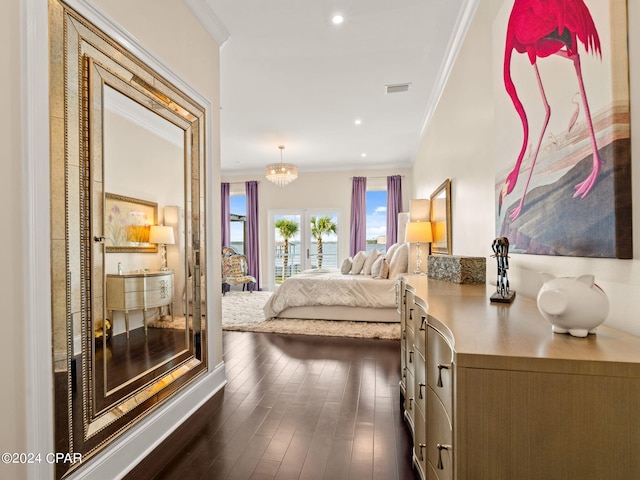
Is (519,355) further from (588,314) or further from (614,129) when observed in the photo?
(614,129)

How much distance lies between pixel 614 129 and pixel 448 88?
109 inches

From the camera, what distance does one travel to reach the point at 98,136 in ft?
5.44

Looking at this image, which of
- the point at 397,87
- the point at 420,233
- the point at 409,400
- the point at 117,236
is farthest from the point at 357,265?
the point at 117,236

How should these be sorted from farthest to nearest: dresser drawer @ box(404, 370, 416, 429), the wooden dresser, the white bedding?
the white bedding < dresser drawer @ box(404, 370, 416, 429) < the wooden dresser

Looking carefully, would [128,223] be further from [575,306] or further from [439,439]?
[575,306]

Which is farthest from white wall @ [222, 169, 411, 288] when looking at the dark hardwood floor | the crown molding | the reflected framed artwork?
the reflected framed artwork

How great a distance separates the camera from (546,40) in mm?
1425

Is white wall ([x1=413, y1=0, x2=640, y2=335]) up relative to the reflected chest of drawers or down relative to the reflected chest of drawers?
up

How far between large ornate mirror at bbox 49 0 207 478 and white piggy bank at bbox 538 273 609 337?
6.01ft

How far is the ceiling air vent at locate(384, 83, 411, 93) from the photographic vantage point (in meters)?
3.90

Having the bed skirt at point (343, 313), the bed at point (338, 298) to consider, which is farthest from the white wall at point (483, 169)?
the bed skirt at point (343, 313)

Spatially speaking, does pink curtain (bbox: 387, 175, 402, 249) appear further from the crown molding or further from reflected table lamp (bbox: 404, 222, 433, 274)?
the crown molding

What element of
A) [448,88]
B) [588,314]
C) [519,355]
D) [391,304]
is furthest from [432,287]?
[391,304]

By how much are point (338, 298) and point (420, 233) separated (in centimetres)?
146
